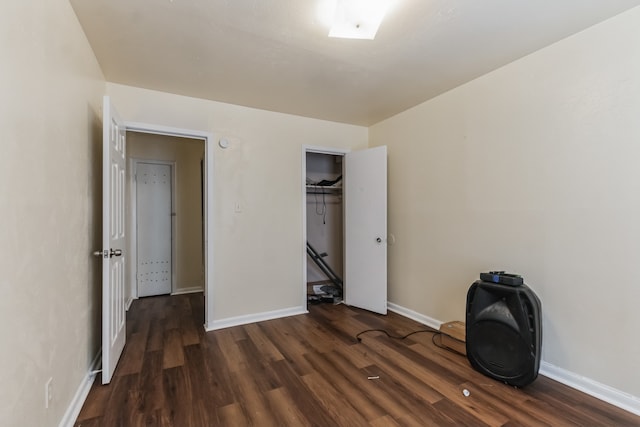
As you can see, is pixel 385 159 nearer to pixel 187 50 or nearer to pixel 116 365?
pixel 187 50

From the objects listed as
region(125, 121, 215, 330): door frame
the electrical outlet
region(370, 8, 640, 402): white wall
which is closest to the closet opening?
region(125, 121, 215, 330): door frame

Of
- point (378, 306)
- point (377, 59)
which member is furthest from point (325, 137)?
point (378, 306)

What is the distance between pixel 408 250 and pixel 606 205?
1780 mm

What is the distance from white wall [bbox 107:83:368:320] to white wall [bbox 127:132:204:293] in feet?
4.65

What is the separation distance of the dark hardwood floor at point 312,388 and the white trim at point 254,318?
5.4 inches

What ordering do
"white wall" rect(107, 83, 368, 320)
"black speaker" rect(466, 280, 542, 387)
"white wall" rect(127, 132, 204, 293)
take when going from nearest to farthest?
"black speaker" rect(466, 280, 542, 387) < "white wall" rect(107, 83, 368, 320) < "white wall" rect(127, 132, 204, 293)

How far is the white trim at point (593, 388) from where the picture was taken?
1.77 meters

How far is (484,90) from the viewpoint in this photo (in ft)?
8.40

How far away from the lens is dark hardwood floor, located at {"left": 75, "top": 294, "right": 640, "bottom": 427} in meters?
1.72

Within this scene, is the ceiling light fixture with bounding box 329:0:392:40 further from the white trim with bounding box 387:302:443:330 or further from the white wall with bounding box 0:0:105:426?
the white trim with bounding box 387:302:443:330

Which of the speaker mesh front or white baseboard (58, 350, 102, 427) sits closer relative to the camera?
white baseboard (58, 350, 102, 427)

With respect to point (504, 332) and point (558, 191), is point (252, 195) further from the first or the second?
point (558, 191)

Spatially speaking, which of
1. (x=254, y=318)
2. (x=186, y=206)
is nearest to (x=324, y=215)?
(x=186, y=206)

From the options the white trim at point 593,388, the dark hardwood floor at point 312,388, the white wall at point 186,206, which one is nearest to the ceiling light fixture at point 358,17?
the dark hardwood floor at point 312,388
